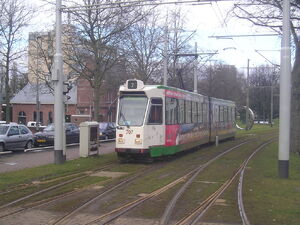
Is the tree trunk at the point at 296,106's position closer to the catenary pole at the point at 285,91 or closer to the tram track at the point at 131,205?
the catenary pole at the point at 285,91

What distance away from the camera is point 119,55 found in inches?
1040

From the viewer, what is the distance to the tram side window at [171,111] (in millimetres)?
18016

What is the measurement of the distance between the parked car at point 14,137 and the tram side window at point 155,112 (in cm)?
920

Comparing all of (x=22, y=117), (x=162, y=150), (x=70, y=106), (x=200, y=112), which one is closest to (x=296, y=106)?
(x=200, y=112)

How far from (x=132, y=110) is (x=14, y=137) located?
29.5 feet

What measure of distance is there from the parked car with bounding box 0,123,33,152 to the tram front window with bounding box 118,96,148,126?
322 inches

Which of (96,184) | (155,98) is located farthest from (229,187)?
(155,98)

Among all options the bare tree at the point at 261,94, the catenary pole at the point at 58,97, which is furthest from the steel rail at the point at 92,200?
the bare tree at the point at 261,94

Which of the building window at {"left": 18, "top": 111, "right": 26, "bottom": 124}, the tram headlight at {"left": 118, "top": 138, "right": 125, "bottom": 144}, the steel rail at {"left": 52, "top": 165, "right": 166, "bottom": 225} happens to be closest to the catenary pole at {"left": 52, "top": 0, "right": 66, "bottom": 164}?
the tram headlight at {"left": 118, "top": 138, "right": 125, "bottom": 144}

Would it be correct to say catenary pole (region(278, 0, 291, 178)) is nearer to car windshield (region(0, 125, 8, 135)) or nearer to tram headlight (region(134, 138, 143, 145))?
tram headlight (region(134, 138, 143, 145))

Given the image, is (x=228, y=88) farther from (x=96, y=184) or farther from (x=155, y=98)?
(x=96, y=184)

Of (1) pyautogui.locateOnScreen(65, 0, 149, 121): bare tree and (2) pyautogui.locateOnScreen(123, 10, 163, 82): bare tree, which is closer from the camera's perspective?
(1) pyautogui.locateOnScreen(65, 0, 149, 121): bare tree

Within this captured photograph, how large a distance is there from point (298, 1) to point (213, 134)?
35.5 ft

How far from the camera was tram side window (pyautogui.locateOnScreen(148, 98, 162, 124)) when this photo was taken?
17.2 metres
